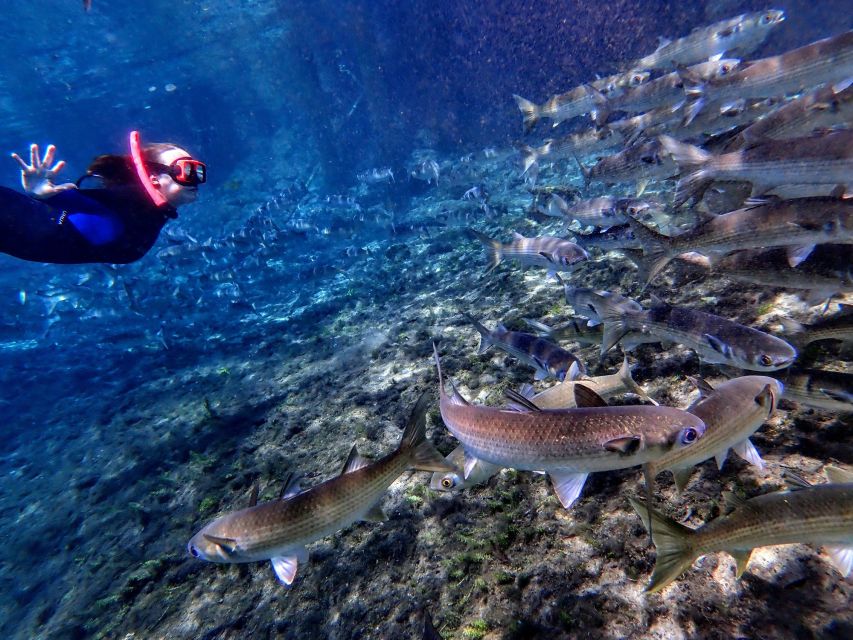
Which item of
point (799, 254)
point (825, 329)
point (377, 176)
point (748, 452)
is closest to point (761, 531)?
point (748, 452)

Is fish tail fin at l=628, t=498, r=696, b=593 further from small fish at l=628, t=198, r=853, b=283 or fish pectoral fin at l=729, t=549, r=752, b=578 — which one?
small fish at l=628, t=198, r=853, b=283

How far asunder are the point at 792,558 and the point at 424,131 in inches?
1093

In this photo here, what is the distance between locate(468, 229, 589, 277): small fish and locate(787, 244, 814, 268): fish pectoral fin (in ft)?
8.10

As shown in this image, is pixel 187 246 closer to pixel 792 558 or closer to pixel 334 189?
pixel 334 189

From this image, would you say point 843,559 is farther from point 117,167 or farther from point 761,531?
point 117,167

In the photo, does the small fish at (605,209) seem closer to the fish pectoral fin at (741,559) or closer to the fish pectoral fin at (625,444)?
the fish pectoral fin at (625,444)

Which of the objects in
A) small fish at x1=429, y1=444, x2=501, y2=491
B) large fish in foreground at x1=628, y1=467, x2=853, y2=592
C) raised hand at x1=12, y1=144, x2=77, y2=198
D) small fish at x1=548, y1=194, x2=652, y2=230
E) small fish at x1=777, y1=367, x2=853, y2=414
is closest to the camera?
large fish in foreground at x1=628, y1=467, x2=853, y2=592

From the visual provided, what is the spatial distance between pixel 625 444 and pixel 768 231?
286cm

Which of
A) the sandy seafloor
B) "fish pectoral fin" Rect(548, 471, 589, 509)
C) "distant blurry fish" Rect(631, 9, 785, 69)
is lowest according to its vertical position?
the sandy seafloor

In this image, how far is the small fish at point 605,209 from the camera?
604cm

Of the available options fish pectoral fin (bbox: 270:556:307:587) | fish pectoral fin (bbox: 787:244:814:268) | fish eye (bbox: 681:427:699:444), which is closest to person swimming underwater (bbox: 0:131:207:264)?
fish pectoral fin (bbox: 270:556:307:587)

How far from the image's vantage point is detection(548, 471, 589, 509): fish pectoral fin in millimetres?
2400

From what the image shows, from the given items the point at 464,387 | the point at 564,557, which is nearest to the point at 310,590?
the point at 564,557

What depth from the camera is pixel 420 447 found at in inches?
122
